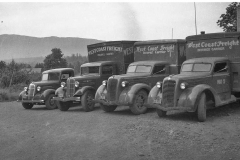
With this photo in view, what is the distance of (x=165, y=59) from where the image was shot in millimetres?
12883

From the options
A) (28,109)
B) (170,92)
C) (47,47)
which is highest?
(47,47)

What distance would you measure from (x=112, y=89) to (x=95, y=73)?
2743mm

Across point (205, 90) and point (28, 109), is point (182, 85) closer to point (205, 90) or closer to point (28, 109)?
point (205, 90)

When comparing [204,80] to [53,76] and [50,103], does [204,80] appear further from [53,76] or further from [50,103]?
[53,76]

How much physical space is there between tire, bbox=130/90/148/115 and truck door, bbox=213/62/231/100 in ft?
8.56

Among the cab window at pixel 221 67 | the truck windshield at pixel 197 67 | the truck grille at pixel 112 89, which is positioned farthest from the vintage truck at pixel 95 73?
the cab window at pixel 221 67

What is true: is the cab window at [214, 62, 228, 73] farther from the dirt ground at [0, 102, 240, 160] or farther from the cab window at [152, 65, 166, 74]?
the cab window at [152, 65, 166, 74]

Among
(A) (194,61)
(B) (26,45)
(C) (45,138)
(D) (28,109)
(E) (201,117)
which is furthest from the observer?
(B) (26,45)

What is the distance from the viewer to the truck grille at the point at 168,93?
30.8 ft

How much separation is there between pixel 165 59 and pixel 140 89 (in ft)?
7.55

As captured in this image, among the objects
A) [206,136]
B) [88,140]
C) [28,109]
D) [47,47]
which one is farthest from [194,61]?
[47,47]

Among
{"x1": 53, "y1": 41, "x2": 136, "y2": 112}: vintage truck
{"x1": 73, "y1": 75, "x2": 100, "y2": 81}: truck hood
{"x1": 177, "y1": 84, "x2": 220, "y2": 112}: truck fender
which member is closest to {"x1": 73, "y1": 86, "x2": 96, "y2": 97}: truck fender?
{"x1": 53, "y1": 41, "x2": 136, "y2": 112}: vintage truck

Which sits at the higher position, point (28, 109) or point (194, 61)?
point (194, 61)

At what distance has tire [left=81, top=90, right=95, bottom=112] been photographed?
12739mm
